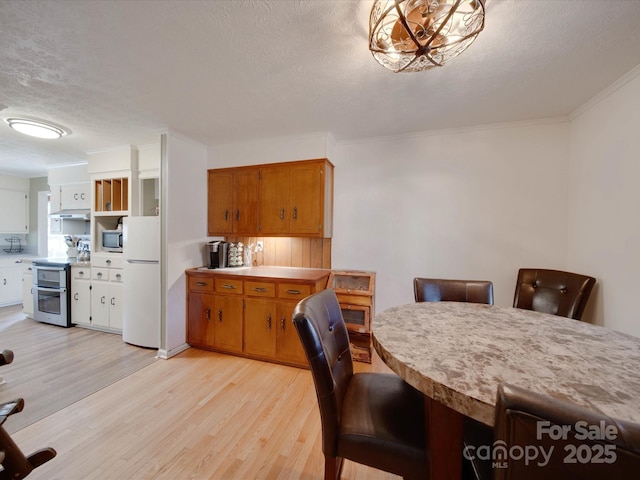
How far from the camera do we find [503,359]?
2.86ft

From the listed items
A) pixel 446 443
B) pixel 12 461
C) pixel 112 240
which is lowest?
pixel 12 461

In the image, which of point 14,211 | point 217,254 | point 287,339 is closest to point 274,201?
point 217,254

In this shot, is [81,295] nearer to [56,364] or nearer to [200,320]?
[56,364]

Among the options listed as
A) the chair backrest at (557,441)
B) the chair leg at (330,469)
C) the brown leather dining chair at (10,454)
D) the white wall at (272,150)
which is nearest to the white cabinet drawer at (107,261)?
the white wall at (272,150)

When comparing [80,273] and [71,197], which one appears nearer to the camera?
[80,273]

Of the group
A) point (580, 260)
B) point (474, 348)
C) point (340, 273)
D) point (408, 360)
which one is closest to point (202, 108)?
point (340, 273)

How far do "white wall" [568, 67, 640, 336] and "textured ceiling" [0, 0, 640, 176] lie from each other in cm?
20

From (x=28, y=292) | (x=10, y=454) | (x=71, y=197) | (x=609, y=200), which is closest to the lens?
(x=10, y=454)

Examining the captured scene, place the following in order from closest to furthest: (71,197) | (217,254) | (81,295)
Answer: (217,254)
(81,295)
(71,197)

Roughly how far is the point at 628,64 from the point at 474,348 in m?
2.21

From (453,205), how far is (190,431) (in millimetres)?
3015

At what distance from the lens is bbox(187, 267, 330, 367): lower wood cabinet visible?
2.42m

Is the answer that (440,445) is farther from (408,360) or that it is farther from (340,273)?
(340,273)

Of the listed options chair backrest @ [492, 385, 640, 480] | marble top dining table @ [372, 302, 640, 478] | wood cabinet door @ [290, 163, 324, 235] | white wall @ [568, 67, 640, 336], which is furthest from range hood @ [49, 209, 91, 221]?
white wall @ [568, 67, 640, 336]
